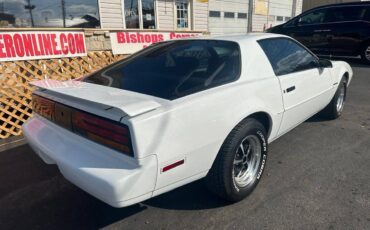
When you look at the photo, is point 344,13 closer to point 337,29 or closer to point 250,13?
point 337,29

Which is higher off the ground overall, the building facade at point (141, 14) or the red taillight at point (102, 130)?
the building facade at point (141, 14)

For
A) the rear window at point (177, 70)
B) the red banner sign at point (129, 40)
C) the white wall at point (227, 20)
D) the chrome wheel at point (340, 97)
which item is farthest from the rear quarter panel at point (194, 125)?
the white wall at point (227, 20)

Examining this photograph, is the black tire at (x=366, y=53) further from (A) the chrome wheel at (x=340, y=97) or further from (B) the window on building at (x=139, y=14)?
(B) the window on building at (x=139, y=14)

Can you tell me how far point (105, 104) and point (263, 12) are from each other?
15455mm

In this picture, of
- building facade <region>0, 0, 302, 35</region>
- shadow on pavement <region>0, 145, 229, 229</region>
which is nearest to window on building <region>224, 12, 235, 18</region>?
building facade <region>0, 0, 302, 35</region>

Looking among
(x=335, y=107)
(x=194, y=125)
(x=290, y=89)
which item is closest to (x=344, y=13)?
(x=335, y=107)

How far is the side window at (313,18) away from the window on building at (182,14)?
13.6ft

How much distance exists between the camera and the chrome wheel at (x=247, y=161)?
246 cm

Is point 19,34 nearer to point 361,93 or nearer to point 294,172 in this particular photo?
point 294,172

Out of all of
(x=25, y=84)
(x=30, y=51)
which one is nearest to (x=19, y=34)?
(x=30, y=51)

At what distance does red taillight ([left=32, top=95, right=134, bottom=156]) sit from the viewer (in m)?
1.74

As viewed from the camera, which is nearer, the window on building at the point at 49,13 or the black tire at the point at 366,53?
the window on building at the point at 49,13

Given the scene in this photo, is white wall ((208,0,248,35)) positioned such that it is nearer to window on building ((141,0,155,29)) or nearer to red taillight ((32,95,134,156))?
window on building ((141,0,155,29))

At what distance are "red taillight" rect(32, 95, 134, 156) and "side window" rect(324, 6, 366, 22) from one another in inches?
381
